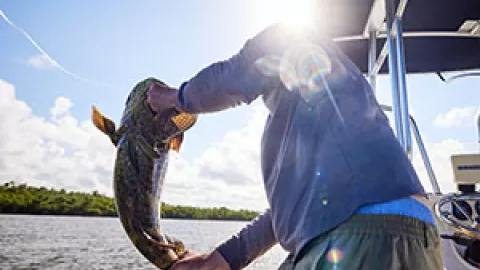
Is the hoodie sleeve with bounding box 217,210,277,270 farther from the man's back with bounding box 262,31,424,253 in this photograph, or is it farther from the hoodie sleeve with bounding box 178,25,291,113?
the hoodie sleeve with bounding box 178,25,291,113

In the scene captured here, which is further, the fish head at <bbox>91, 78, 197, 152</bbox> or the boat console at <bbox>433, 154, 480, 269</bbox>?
the boat console at <bbox>433, 154, 480, 269</bbox>

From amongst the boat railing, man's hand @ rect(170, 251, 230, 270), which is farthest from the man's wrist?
the boat railing

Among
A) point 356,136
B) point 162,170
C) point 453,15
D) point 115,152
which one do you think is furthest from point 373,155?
point 453,15

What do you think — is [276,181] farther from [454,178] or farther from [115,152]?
[454,178]

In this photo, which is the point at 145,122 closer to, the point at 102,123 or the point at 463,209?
the point at 102,123

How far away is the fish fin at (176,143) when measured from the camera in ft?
4.46

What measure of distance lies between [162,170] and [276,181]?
459mm

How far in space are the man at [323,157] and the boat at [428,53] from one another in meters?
0.83

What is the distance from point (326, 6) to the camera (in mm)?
3029

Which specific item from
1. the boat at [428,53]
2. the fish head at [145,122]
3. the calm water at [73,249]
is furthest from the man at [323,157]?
the calm water at [73,249]

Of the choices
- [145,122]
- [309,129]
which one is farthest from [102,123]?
[309,129]

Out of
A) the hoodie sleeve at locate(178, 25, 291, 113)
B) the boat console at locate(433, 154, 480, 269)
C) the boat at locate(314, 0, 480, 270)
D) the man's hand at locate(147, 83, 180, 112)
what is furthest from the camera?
the boat at locate(314, 0, 480, 270)

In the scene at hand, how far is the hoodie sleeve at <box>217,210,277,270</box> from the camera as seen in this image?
1451 millimetres

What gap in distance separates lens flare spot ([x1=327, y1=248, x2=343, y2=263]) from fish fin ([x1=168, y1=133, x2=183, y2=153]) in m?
0.64
